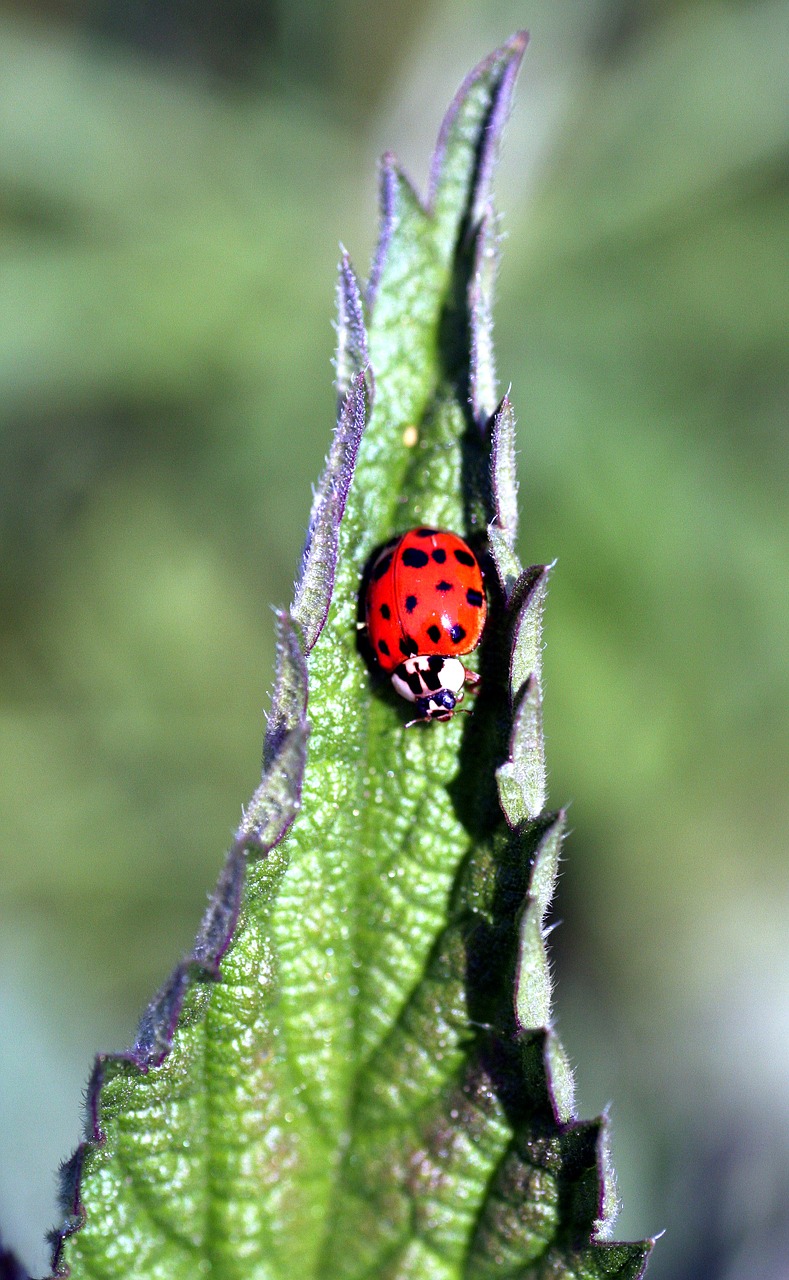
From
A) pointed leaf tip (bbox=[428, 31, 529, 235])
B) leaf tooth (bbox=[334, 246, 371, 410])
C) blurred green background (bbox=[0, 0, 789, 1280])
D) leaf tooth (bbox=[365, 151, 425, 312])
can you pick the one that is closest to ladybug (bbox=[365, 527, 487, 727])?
leaf tooth (bbox=[334, 246, 371, 410])

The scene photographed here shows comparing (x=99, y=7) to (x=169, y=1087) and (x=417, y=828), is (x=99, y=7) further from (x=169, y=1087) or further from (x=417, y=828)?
(x=169, y=1087)

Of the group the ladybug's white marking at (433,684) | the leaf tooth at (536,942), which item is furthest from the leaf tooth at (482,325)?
the leaf tooth at (536,942)

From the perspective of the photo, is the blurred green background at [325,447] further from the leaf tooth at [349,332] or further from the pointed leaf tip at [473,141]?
the leaf tooth at [349,332]

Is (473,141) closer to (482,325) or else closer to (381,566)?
(482,325)

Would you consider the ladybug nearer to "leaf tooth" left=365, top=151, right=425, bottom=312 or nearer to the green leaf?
the green leaf

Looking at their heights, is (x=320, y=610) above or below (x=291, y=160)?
below

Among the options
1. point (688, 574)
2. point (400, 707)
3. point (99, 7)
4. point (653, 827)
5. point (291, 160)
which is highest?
point (99, 7)

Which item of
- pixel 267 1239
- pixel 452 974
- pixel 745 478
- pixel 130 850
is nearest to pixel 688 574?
pixel 745 478
